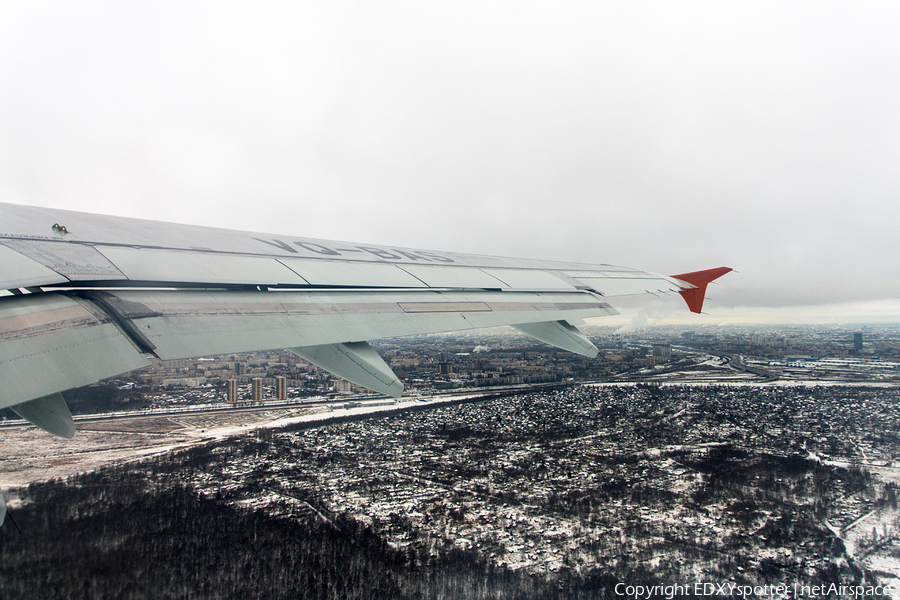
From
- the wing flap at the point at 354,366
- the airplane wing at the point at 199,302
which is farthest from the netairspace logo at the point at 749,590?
the wing flap at the point at 354,366

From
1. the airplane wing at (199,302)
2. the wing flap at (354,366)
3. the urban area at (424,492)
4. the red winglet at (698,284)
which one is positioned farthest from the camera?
the red winglet at (698,284)

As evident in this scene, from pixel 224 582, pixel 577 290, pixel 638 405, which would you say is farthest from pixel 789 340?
pixel 224 582

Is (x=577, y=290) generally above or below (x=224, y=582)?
above

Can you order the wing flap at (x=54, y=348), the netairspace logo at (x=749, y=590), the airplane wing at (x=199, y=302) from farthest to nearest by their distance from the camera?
the netairspace logo at (x=749, y=590) → the airplane wing at (x=199, y=302) → the wing flap at (x=54, y=348)

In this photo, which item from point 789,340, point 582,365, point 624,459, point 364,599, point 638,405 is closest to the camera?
point 364,599

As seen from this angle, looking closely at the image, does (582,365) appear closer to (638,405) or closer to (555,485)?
(638,405)

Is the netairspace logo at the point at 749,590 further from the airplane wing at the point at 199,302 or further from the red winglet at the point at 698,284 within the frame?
the airplane wing at the point at 199,302

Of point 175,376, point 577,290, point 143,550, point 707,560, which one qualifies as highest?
point 577,290
